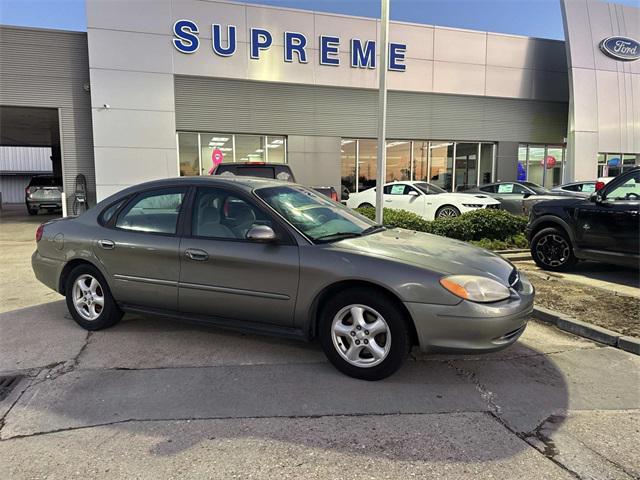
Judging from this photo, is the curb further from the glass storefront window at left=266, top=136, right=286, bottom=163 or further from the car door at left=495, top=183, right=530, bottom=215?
the glass storefront window at left=266, top=136, right=286, bottom=163

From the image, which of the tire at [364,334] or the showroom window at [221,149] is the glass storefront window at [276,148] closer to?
the showroom window at [221,149]

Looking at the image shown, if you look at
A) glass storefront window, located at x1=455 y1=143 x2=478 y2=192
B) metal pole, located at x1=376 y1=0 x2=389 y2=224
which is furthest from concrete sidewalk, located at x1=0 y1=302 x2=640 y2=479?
glass storefront window, located at x1=455 y1=143 x2=478 y2=192

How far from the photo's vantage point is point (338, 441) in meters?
2.79

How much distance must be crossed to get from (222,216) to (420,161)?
1648 centimetres

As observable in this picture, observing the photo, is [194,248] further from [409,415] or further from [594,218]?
[594,218]

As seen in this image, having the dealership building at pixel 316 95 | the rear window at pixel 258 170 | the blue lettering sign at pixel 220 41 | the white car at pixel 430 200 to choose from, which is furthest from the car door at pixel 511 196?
the blue lettering sign at pixel 220 41

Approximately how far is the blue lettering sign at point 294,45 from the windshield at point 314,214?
1335cm

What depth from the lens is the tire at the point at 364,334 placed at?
342 cm

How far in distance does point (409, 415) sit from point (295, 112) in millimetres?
15390

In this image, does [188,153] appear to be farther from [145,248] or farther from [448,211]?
[145,248]

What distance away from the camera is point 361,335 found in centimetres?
351

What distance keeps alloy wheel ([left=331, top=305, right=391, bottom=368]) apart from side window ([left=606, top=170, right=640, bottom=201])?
520 centimetres

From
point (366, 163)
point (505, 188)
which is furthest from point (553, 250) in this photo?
point (366, 163)

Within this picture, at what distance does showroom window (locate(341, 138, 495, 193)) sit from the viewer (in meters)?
18.6
